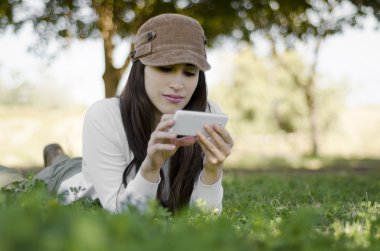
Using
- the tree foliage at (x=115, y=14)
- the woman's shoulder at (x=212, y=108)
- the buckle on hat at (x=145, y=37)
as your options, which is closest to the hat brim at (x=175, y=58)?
the buckle on hat at (x=145, y=37)

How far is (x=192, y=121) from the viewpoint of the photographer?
3.32 meters

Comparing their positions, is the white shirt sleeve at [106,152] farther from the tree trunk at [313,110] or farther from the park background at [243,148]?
the tree trunk at [313,110]

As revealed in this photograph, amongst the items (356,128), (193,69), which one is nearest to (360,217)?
(193,69)

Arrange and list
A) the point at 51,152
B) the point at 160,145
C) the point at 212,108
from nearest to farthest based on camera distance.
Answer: the point at 160,145
the point at 212,108
the point at 51,152

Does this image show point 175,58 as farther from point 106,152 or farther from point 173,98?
point 106,152

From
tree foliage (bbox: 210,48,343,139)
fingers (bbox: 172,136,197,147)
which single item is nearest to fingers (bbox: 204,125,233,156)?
fingers (bbox: 172,136,197,147)

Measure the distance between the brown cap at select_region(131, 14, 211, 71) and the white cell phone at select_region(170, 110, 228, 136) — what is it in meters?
0.45

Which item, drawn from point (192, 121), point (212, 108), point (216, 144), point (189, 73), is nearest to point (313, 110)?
point (212, 108)

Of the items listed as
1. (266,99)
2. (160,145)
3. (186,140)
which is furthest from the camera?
(266,99)

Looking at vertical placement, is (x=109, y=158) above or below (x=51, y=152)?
above

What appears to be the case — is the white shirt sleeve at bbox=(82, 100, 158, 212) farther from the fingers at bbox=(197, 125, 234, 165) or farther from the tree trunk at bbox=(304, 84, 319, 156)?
the tree trunk at bbox=(304, 84, 319, 156)

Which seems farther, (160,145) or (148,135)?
(148,135)

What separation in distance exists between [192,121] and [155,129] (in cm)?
54

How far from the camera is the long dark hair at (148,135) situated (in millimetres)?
3973
